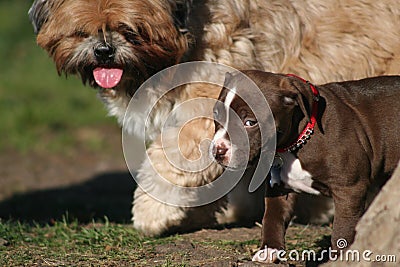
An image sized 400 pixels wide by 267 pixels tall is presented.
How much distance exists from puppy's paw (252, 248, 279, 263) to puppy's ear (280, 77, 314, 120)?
0.74m

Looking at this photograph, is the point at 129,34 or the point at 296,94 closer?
the point at 296,94

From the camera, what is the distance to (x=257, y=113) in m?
3.85

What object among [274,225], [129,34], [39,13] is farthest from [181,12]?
[274,225]

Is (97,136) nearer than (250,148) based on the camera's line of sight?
No

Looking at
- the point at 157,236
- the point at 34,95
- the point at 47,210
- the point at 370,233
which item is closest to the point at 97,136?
the point at 34,95

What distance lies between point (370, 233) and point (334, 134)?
0.89 metres

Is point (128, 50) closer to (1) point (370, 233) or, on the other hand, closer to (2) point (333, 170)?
(2) point (333, 170)

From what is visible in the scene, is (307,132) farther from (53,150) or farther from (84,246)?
(53,150)

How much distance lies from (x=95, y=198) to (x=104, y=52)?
237cm

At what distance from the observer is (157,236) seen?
5.08m

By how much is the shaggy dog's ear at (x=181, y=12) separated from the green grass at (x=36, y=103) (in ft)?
13.8

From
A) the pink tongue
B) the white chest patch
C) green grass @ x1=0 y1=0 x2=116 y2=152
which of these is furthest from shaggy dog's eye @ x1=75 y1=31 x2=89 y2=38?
green grass @ x1=0 y1=0 x2=116 y2=152

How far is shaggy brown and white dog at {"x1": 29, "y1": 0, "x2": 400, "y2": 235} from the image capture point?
14.9 feet

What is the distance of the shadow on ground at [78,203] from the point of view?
5.89m
